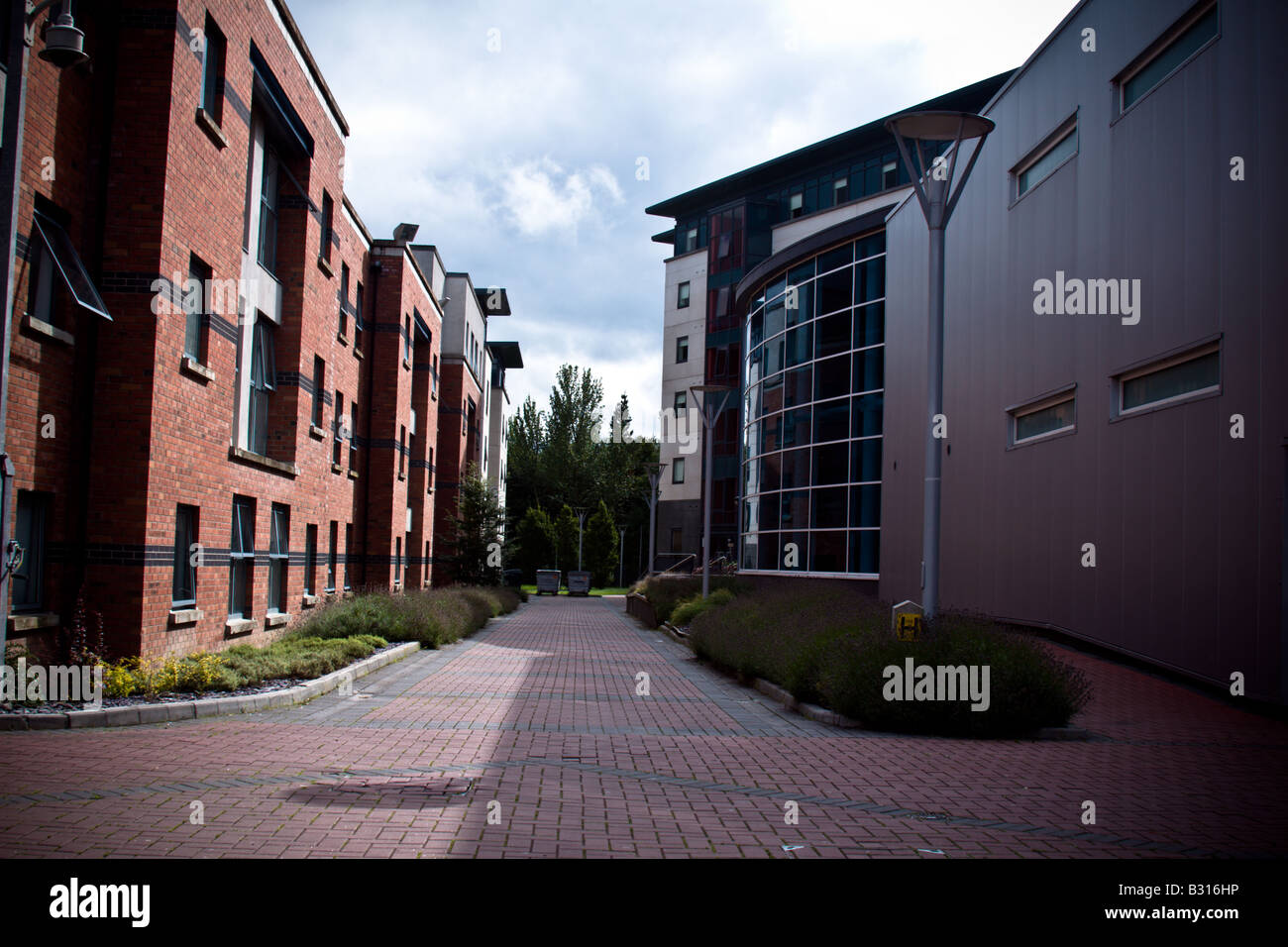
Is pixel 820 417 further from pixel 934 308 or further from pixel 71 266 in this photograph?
pixel 71 266

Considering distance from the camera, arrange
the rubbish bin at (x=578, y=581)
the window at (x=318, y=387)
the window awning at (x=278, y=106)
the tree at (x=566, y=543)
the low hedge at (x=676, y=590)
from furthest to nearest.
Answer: the tree at (x=566, y=543), the rubbish bin at (x=578, y=581), the low hedge at (x=676, y=590), the window at (x=318, y=387), the window awning at (x=278, y=106)

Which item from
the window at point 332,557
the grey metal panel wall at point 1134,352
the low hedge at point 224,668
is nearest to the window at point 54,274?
the low hedge at point 224,668

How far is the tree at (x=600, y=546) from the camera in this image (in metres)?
65.9

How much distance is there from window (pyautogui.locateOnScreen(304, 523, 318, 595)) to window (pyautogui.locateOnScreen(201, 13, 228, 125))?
8569 millimetres

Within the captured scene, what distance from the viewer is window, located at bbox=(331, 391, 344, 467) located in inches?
930

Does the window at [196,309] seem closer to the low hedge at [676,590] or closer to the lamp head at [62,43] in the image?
the lamp head at [62,43]

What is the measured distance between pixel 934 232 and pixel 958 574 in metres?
11.2

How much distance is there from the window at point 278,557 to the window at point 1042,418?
13.6 m

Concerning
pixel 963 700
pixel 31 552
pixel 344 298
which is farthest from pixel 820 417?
pixel 31 552

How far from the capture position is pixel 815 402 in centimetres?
3083

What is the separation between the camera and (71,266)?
11.2 meters
